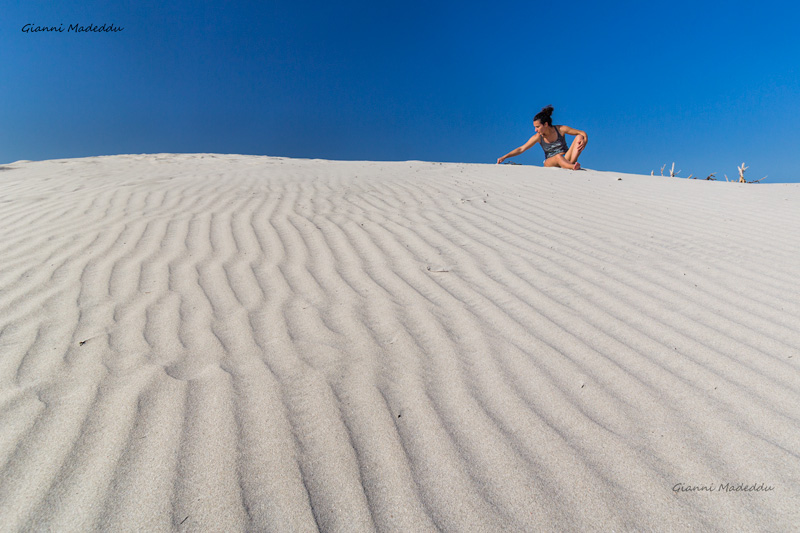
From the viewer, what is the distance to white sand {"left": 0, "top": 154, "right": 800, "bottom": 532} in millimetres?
1283

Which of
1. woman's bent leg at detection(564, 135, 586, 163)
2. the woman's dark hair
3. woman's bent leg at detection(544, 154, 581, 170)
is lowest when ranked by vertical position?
woman's bent leg at detection(544, 154, 581, 170)

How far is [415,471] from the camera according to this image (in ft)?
4.54

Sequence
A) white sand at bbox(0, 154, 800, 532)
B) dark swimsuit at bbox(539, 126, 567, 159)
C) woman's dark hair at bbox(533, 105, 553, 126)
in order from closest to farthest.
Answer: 1. white sand at bbox(0, 154, 800, 532)
2. woman's dark hair at bbox(533, 105, 553, 126)
3. dark swimsuit at bbox(539, 126, 567, 159)

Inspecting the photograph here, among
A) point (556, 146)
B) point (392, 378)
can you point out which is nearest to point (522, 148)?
point (556, 146)

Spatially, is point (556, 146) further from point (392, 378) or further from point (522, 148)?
point (392, 378)

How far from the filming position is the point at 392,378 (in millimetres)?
1829

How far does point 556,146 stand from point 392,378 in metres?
8.01

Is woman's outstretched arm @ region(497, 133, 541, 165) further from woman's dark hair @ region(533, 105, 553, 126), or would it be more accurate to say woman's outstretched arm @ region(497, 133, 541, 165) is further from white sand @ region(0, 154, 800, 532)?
white sand @ region(0, 154, 800, 532)

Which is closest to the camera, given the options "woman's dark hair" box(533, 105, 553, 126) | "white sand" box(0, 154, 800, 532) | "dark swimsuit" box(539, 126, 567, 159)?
"white sand" box(0, 154, 800, 532)

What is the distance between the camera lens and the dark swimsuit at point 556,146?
8.52 metres

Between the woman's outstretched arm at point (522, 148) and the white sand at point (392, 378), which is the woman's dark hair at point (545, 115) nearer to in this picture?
the woman's outstretched arm at point (522, 148)

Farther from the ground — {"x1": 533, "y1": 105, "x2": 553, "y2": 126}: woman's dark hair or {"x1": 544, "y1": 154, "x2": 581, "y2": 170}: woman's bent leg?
{"x1": 533, "y1": 105, "x2": 553, "y2": 126}: woman's dark hair

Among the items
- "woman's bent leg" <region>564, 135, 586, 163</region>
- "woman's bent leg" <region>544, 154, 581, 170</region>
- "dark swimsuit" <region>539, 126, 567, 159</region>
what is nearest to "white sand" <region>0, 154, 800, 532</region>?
"woman's bent leg" <region>544, 154, 581, 170</region>

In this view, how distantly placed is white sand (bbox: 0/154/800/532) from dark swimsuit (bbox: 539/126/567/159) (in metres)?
5.13
